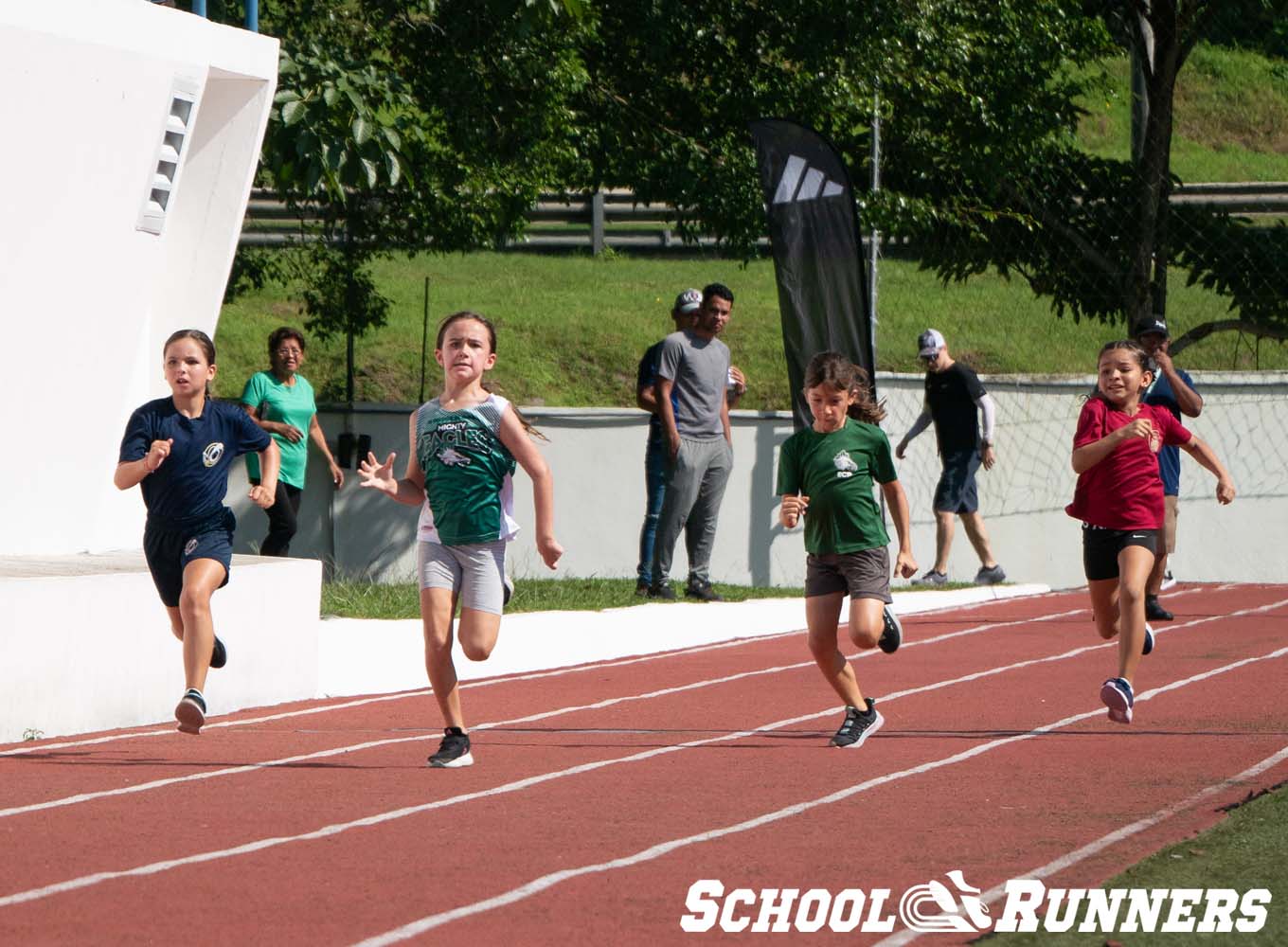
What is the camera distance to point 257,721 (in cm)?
998

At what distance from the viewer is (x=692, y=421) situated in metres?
14.4

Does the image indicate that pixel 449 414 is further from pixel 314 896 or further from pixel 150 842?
pixel 314 896

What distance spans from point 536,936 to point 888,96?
45.0 feet

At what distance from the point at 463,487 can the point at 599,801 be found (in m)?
1.48

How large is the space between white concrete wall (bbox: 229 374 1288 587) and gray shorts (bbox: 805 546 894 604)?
8.64 m

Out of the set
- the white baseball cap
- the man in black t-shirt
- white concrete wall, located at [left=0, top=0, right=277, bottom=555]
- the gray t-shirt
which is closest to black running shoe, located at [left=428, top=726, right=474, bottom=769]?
white concrete wall, located at [left=0, top=0, right=277, bottom=555]

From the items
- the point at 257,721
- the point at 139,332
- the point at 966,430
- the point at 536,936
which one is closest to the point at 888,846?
the point at 536,936

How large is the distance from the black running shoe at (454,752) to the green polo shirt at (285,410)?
651cm

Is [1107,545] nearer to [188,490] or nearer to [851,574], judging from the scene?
[851,574]

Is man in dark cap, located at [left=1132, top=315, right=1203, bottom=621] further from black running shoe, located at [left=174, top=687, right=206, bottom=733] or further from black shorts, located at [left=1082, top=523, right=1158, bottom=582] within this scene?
black running shoe, located at [left=174, top=687, right=206, bottom=733]

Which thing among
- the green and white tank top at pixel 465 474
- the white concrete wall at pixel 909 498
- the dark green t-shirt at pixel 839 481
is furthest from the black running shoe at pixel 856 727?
the white concrete wall at pixel 909 498

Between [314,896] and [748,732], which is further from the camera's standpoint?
[748,732]

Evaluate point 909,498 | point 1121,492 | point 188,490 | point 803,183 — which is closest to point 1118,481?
point 1121,492

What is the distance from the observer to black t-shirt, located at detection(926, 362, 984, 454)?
16.8 metres
